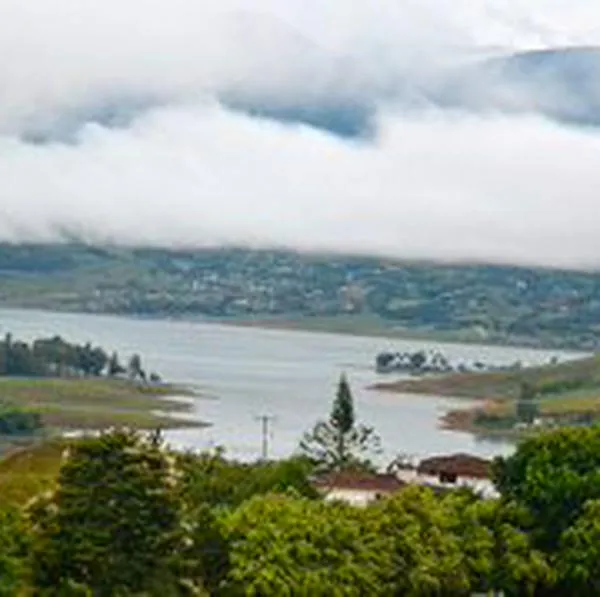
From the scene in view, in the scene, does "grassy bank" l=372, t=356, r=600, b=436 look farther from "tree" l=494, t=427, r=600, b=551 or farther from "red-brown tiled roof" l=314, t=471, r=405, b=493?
"tree" l=494, t=427, r=600, b=551

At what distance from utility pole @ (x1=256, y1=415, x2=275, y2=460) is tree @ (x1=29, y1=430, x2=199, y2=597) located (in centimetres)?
6288

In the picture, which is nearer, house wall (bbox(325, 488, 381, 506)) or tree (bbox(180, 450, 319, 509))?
tree (bbox(180, 450, 319, 509))

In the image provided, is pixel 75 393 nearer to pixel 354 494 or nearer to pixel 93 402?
pixel 93 402

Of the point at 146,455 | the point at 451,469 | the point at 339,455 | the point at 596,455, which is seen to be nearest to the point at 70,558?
the point at 146,455

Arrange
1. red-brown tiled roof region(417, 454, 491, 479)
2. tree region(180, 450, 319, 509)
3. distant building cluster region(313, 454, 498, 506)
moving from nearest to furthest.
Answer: tree region(180, 450, 319, 509)
distant building cluster region(313, 454, 498, 506)
red-brown tiled roof region(417, 454, 491, 479)

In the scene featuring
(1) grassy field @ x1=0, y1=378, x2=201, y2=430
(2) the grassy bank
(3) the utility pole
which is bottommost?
(2) the grassy bank

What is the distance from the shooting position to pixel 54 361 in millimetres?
188125

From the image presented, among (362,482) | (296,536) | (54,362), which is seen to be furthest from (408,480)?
(54,362)

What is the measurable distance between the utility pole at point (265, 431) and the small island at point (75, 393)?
521 centimetres

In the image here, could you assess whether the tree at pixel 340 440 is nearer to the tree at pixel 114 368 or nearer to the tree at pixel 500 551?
the tree at pixel 500 551

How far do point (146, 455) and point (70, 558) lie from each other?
8.29 ft

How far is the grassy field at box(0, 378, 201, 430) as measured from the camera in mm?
137250

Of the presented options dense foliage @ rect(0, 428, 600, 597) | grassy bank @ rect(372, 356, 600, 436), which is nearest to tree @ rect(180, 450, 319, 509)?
dense foliage @ rect(0, 428, 600, 597)

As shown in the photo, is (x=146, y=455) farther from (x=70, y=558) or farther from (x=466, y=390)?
(x=466, y=390)
